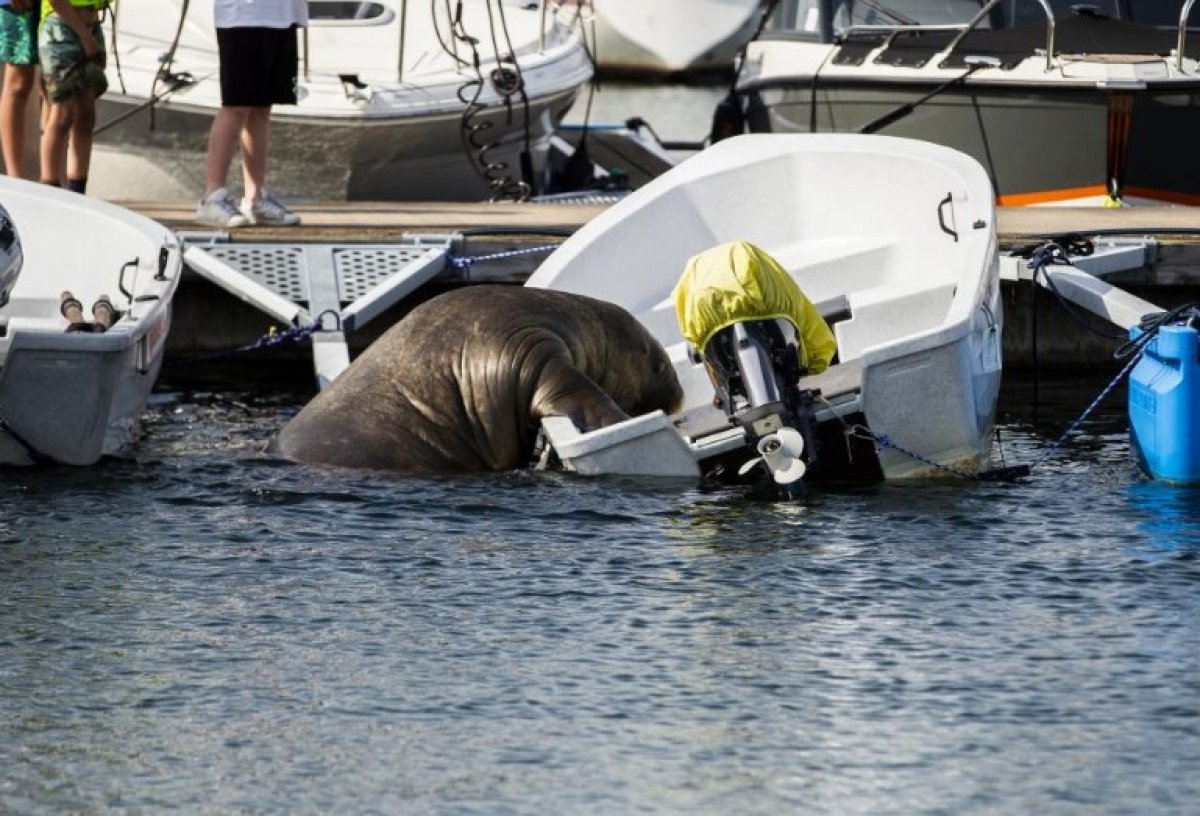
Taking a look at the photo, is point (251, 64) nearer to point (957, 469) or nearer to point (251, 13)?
point (251, 13)

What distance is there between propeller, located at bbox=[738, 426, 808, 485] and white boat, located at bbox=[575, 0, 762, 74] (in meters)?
27.6

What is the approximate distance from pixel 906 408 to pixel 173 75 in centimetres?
752

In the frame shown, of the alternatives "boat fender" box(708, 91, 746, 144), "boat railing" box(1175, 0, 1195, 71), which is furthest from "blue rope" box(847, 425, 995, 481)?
"boat fender" box(708, 91, 746, 144)

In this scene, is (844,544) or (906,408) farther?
(906,408)

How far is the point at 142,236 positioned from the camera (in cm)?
1047

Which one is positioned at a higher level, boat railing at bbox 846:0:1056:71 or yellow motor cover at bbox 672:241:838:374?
boat railing at bbox 846:0:1056:71

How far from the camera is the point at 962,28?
15.2m

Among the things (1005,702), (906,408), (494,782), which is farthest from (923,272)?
(494,782)

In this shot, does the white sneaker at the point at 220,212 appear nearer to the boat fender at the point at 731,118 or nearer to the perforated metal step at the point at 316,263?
the perforated metal step at the point at 316,263

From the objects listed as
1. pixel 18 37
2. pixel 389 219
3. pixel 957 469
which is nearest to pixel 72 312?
pixel 18 37

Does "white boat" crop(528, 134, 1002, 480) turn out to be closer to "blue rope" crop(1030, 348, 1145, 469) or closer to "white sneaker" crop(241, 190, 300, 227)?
"blue rope" crop(1030, 348, 1145, 469)

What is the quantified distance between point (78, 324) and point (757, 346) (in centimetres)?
270

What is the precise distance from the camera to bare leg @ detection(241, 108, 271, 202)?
11789 millimetres

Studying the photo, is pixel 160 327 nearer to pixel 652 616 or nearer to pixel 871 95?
pixel 652 616
